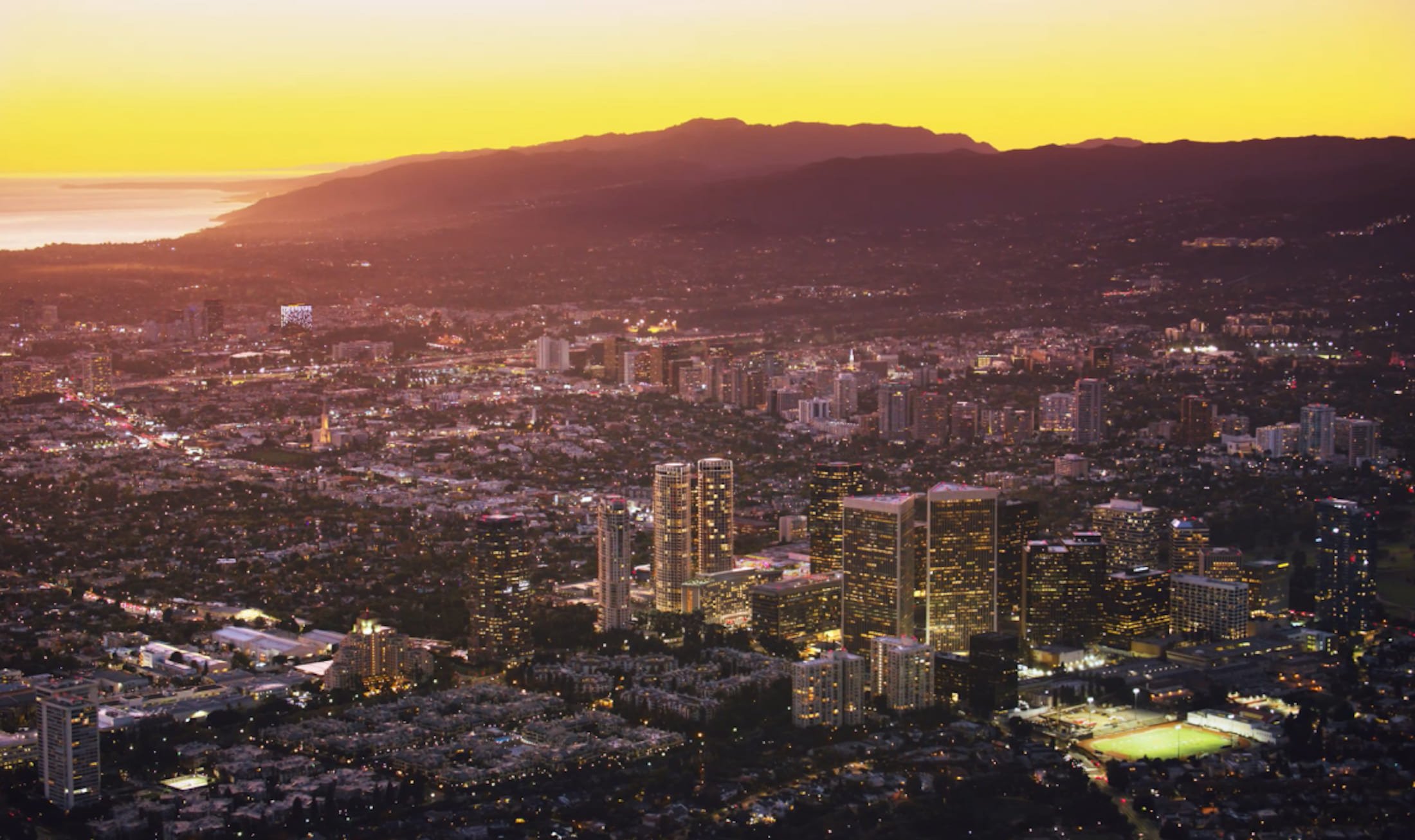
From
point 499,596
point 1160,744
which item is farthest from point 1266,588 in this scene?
point 499,596

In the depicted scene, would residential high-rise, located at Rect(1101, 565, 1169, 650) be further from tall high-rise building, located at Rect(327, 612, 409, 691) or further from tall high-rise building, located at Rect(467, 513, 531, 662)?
tall high-rise building, located at Rect(327, 612, 409, 691)

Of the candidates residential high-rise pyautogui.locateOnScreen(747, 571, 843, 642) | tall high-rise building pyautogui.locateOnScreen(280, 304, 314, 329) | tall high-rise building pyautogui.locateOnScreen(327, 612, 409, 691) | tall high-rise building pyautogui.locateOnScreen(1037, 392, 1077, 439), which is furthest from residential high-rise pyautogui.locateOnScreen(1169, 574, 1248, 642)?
tall high-rise building pyautogui.locateOnScreen(280, 304, 314, 329)

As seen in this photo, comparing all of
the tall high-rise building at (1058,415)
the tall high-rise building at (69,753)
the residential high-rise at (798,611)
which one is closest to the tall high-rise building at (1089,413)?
the tall high-rise building at (1058,415)

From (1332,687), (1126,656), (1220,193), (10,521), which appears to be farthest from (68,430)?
(1220,193)

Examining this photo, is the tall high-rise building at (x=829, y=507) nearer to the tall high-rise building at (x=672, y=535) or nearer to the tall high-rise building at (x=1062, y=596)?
the tall high-rise building at (x=672, y=535)

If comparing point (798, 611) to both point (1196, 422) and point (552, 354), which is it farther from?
point (552, 354)
